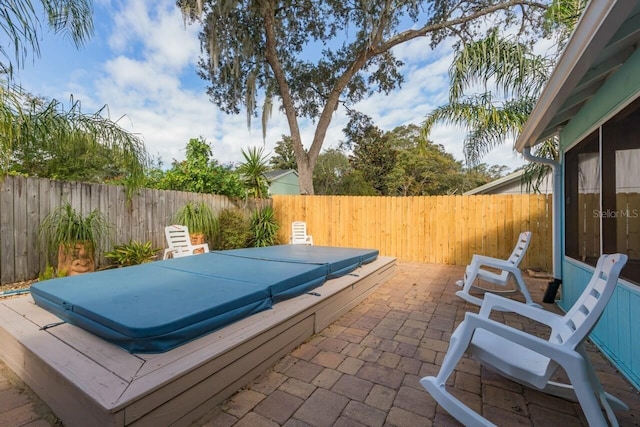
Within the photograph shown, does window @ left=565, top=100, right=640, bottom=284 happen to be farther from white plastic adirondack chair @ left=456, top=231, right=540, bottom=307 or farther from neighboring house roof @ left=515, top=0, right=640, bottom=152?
white plastic adirondack chair @ left=456, top=231, right=540, bottom=307

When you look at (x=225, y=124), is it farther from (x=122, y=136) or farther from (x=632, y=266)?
(x=632, y=266)

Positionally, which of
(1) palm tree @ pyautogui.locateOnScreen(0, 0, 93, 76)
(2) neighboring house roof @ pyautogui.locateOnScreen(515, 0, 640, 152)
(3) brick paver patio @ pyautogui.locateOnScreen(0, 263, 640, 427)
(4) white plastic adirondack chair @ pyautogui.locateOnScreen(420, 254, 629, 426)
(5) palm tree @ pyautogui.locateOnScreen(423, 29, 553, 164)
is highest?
(5) palm tree @ pyautogui.locateOnScreen(423, 29, 553, 164)

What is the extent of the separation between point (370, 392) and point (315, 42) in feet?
34.8

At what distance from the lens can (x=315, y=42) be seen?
975cm

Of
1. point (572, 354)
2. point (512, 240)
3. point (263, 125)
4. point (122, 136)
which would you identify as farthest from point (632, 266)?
point (263, 125)

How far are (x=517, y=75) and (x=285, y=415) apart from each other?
6.56 metres

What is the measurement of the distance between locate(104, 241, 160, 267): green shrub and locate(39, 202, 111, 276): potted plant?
465mm

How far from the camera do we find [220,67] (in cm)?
897

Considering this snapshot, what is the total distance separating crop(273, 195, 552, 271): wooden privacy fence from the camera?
5.46 m

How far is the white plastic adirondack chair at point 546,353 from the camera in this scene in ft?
4.17

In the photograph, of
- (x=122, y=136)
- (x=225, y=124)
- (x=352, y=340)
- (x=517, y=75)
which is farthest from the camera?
(x=225, y=124)

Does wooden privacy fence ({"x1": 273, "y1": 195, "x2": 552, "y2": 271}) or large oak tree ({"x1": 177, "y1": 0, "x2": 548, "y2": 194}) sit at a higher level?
large oak tree ({"x1": 177, "y1": 0, "x2": 548, "y2": 194})

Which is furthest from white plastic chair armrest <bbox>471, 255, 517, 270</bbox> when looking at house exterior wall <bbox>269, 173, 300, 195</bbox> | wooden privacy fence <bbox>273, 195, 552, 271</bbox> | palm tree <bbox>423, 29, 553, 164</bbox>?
house exterior wall <bbox>269, 173, 300, 195</bbox>

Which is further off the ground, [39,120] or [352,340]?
[39,120]
